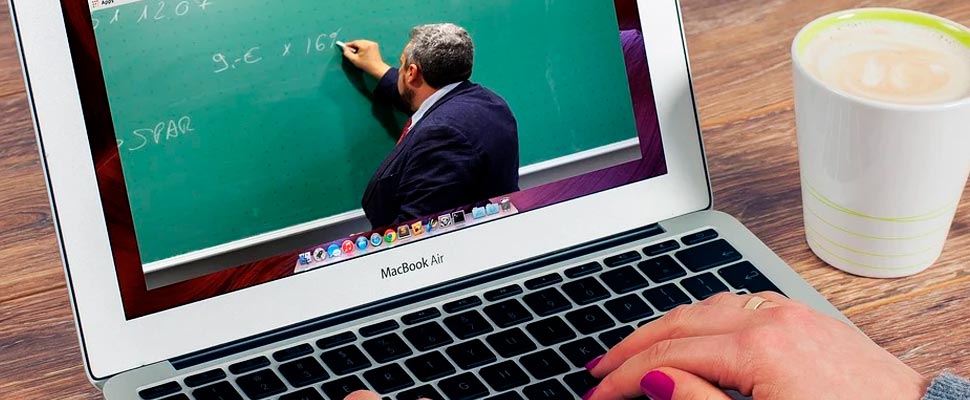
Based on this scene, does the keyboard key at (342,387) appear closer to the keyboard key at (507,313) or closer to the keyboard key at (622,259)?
the keyboard key at (507,313)

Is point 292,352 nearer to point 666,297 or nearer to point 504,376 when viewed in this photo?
point 504,376

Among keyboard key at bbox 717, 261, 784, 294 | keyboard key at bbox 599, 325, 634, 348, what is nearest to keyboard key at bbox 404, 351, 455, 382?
keyboard key at bbox 599, 325, 634, 348

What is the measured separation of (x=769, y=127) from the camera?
39.5 inches

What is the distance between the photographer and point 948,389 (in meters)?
0.63

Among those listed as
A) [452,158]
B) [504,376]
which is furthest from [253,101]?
[504,376]

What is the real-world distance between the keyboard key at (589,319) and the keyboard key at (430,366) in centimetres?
9

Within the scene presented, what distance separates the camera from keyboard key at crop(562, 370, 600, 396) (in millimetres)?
699

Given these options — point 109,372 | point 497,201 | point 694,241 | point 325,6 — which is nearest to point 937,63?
point 694,241

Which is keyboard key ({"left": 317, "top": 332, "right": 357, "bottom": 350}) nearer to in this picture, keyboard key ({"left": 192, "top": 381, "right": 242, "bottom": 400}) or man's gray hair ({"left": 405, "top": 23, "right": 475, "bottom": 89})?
keyboard key ({"left": 192, "top": 381, "right": 242, "bottom": 400})

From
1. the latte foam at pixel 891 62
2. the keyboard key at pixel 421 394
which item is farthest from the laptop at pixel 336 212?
the latte foam at pixel 891 62

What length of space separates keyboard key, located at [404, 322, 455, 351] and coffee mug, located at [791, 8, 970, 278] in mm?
300

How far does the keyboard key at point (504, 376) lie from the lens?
27.5 inches

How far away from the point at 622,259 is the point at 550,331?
10 centimetres

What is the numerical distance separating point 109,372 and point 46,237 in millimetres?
236
